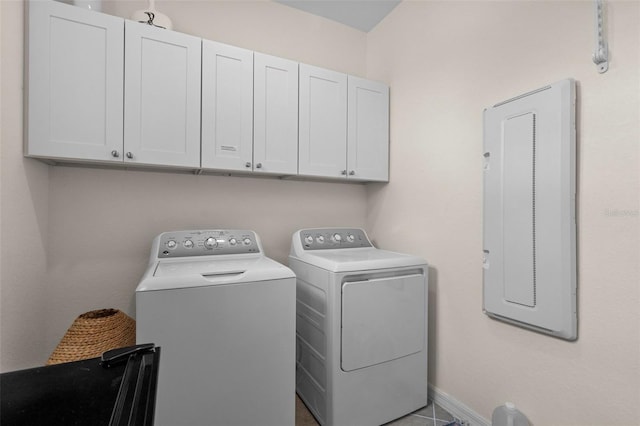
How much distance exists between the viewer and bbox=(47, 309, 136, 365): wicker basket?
4.45 ft

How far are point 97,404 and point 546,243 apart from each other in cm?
171

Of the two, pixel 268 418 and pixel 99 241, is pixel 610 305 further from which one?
pixel 99 241

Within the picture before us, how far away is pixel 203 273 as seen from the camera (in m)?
1.38

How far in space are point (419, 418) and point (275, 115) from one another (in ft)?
7.13

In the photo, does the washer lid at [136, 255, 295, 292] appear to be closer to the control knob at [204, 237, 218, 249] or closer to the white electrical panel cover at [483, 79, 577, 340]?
the control knob at [204, 237, 218, 249]

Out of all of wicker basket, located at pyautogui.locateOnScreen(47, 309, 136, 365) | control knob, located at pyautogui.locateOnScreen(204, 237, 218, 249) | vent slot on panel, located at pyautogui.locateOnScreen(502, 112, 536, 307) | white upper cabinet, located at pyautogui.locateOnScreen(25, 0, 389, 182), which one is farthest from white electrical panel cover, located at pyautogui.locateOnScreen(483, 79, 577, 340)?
wicker basket, located at pyautogui.locateOnScreen(47, 309, 136, 365)

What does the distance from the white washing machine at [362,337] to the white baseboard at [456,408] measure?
130 millimetres

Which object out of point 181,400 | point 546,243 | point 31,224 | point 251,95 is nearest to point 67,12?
point 251,95

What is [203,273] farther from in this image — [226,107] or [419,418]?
[419,418]

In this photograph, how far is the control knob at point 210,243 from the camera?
1821 mm

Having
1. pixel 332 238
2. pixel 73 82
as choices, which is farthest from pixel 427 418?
pixel 73 82

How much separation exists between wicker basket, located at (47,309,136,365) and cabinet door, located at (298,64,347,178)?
1399 mm

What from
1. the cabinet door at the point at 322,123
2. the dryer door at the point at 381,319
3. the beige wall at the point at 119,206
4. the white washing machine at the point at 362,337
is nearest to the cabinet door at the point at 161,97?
the beige wall at the point at 119,206

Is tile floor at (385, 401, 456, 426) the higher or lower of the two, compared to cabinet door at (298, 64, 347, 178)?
lower
